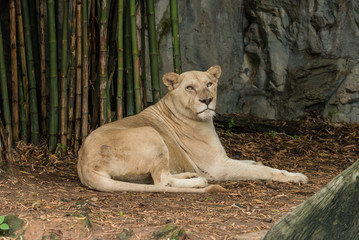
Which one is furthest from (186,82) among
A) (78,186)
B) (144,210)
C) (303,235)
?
(303,235)

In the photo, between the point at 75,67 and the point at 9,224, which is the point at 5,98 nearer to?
the point at 75,67

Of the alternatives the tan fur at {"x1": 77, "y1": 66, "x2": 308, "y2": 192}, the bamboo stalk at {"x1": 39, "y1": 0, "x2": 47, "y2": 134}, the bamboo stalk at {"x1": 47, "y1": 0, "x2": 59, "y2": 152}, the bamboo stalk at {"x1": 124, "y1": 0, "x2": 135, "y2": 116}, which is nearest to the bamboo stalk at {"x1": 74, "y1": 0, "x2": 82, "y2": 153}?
the bamboo stalk at {"x1": 47, "y1": 0, "x2": 59, "y2": 152}

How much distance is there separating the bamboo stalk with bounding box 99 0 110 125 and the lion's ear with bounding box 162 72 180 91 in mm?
924

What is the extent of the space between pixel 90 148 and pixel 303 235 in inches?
111

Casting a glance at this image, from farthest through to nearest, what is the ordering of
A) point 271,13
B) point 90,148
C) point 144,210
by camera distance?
point 271,13 → point 90,148 → point 144,210

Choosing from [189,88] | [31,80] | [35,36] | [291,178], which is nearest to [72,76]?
[31,80]

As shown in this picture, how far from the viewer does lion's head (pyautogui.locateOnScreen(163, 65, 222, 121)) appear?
5.84 m

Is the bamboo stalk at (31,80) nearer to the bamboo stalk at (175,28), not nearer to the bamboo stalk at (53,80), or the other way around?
the bamboo stalk at (53,80)

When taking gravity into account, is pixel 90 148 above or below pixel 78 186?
above

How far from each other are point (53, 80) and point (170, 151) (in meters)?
1.88

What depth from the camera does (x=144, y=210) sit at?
13.8ft

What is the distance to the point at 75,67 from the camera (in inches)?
263

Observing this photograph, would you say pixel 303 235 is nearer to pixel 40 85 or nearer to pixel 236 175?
pixel 236 175

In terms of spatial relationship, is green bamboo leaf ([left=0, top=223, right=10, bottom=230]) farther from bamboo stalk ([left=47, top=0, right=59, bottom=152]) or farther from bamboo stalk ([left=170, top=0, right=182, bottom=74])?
bamboo stalk ([left=170, top=0, right=182, bottom=74])
